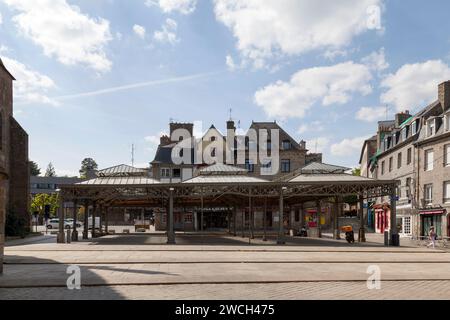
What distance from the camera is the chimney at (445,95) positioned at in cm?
3738

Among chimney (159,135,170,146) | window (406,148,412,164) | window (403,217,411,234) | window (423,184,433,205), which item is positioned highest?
chimney (159,135,170,146)

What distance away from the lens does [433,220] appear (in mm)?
35062

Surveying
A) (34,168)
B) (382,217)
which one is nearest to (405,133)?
(382,217)

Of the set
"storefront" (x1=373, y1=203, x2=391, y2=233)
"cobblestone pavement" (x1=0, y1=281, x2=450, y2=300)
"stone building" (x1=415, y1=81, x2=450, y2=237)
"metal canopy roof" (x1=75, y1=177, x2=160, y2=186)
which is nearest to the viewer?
"cobblestone pavement" (x1=0, y1=281, x2=450, y2=300)

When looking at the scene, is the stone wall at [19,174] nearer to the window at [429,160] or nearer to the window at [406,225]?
the window at [429,160]

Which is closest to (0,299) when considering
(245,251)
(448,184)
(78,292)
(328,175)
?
(78,292)

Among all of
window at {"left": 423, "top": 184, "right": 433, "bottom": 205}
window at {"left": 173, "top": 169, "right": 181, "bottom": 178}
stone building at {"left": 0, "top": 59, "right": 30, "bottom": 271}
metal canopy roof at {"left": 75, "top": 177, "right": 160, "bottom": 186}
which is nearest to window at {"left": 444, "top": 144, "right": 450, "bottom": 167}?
window at {"left": 423, "top": 184, "right": 433, "bottom": 205}

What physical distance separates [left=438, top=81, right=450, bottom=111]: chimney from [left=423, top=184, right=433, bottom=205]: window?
646 centimetres

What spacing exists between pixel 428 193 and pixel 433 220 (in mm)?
2164

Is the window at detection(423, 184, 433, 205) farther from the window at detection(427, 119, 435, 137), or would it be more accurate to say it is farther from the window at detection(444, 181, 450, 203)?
the window at detection(427, 119, 435, 137)

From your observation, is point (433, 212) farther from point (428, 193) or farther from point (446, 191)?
point (428, 193)

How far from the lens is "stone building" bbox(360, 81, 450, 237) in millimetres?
33812
